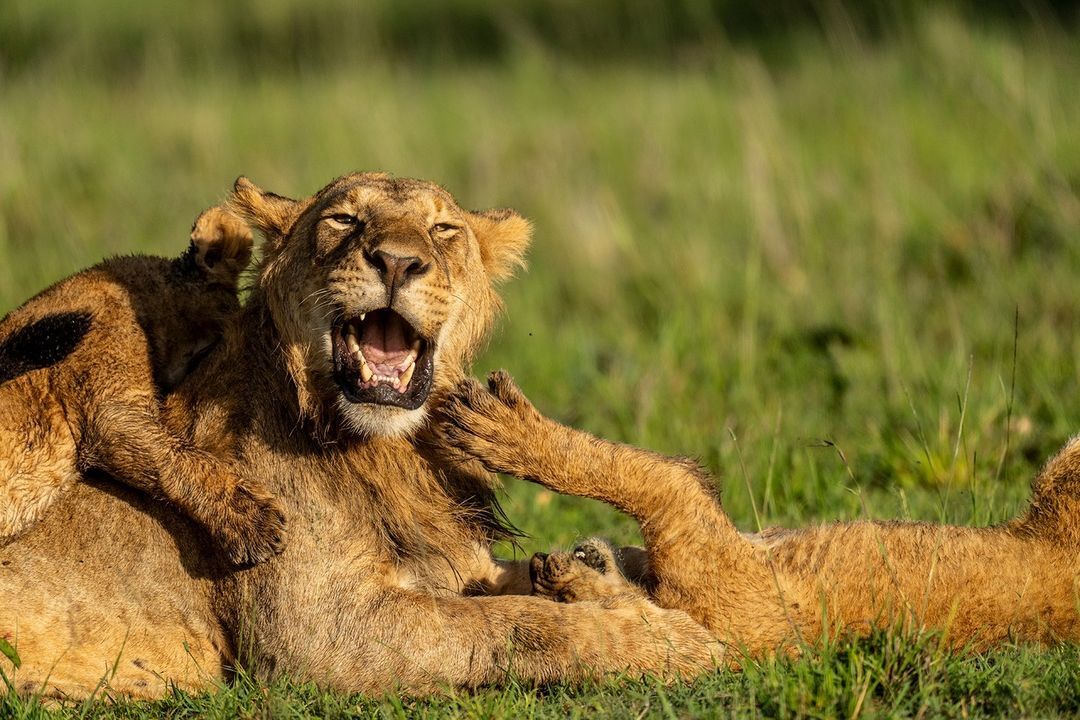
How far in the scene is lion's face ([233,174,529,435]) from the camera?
3.96 metres

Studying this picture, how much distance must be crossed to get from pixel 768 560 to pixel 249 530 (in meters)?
1.50

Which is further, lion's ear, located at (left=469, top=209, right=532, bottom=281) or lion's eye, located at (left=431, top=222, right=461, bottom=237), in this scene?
lion's ear, located at (left=469, top=209, right=532, bottom=281)

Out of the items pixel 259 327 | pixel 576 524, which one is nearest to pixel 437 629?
pixel 259 327

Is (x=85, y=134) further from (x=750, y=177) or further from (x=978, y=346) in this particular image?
(x=978, y=346)

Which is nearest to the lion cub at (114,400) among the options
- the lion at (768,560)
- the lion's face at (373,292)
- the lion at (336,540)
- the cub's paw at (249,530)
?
the cub's paw at (249,530)

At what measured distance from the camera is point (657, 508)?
4180 mm

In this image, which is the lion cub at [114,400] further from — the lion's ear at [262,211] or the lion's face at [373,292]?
the lion's face at [373,292]

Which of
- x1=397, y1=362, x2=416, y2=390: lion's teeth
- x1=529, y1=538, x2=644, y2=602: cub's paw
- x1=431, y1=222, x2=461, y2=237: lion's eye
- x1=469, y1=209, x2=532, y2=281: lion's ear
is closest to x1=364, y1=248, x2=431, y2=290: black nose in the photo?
x1=397, y1=362, x2=416, y2=390: lion's teeth

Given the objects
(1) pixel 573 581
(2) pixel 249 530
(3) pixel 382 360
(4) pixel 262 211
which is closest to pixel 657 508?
(1) pixel 573 581

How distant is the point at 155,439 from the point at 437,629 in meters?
0.96

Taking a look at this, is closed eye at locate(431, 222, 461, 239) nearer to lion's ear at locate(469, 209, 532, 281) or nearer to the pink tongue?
lion's ear at locate(469, 209, 532, 281)

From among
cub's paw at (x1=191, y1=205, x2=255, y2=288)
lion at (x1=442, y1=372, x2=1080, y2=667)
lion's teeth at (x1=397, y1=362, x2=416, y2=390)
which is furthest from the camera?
cub's paw at (x1=191, y1=205, x2=255, y2=288)

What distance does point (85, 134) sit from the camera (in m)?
11.0

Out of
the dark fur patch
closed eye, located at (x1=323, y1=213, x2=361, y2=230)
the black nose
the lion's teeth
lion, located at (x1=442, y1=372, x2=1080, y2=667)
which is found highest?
closed eye, located at (x1=323, y1=213, x2=361, y2=230)
